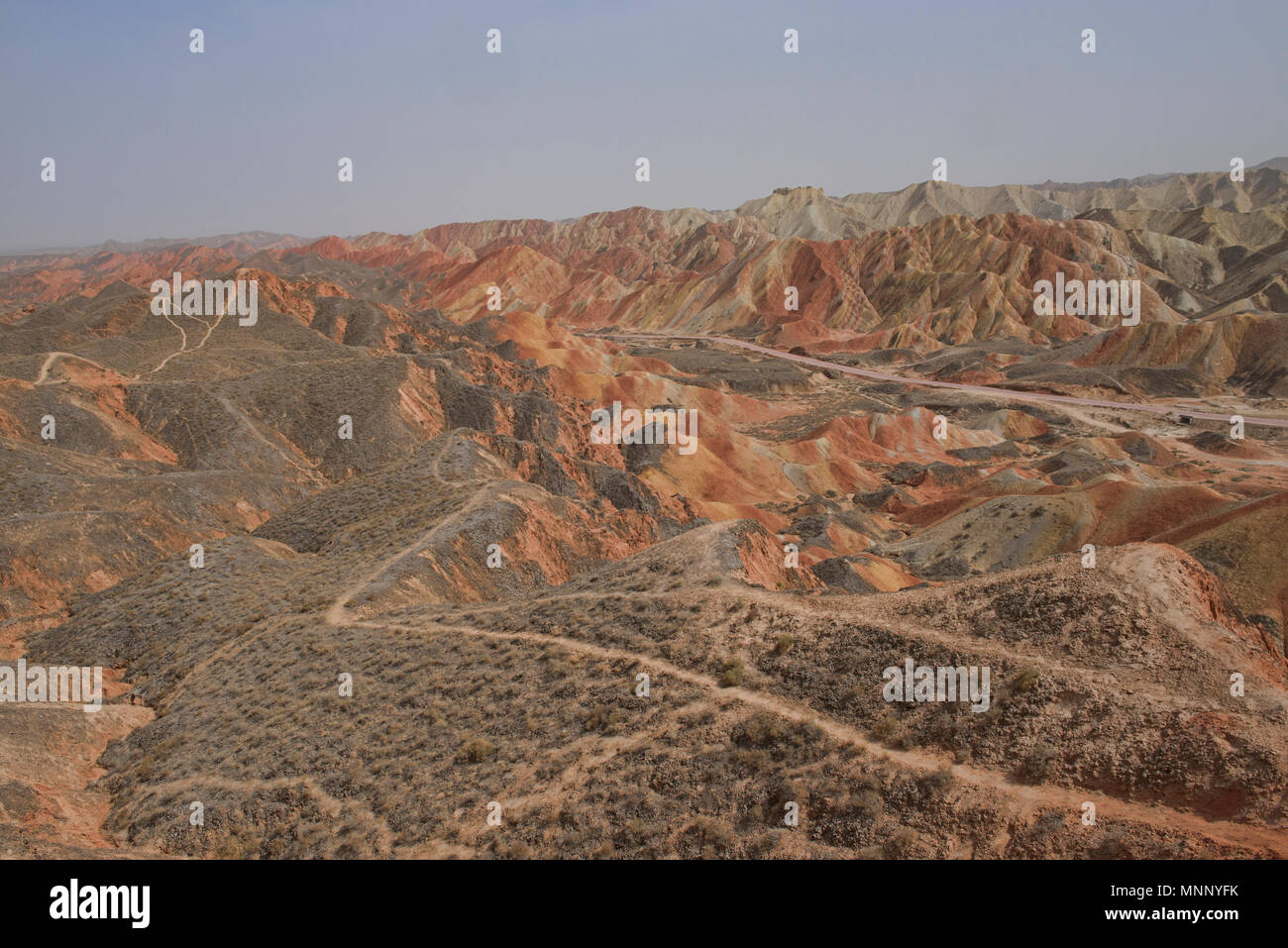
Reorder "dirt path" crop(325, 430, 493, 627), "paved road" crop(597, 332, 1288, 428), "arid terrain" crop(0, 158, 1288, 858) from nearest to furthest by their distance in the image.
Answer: "arid terrain" crop(0, 158, 1288, 858)
"dirt path" crop(325, 430, 493, 627)
"paved road" crop(597, 332, 1288, 428)

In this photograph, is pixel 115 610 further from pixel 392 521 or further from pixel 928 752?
pixel 928 752

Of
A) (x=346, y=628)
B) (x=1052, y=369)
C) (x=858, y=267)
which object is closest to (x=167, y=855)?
(x=346, y=628)

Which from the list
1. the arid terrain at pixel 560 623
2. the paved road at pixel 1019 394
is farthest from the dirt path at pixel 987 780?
the paved road at pixel 1019 394

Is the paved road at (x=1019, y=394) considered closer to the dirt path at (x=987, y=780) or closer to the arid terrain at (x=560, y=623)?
the arid terrain at (x=560, y=623)

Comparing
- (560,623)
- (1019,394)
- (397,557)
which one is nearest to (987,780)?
(560,623)

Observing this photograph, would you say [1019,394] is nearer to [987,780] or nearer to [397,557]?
[397,557]

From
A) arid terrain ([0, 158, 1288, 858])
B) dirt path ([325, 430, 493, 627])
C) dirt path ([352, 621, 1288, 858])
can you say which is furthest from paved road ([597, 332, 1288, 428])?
dirt path ([352, 621, 1288, 858])

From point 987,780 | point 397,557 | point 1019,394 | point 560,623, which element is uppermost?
point 1019,394

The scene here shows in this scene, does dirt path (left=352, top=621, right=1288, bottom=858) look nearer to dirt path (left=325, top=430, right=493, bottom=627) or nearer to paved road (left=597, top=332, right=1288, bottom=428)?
dirt path (left=325, top=430, right=493, bottom=627)
